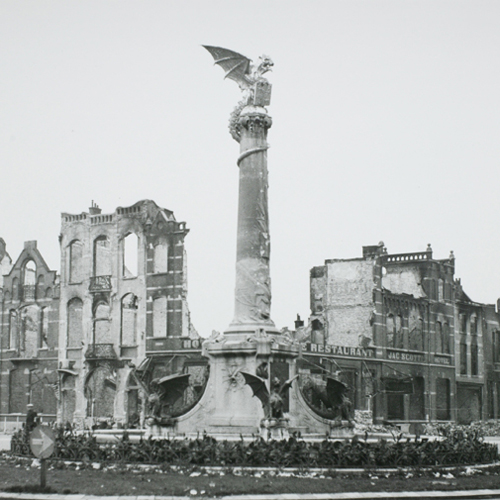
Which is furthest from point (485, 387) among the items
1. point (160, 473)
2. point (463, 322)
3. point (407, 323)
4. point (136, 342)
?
point (160, 473)

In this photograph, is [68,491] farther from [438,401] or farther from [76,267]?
[438,401]

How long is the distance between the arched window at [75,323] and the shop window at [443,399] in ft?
74.0

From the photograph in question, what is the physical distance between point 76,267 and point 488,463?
36773 millimetres

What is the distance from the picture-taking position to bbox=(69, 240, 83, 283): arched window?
52750 mm

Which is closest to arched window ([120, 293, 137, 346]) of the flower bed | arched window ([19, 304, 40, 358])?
arched window ([19, 304, 40, 358])

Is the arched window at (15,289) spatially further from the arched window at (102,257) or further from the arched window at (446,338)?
the arched window at (446,338)

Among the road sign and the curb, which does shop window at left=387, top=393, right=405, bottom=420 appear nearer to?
the curb

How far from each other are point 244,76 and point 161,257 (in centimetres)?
2551

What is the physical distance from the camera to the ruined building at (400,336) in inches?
2035

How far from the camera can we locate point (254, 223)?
82.1 ft

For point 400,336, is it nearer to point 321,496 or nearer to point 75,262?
point 75,262

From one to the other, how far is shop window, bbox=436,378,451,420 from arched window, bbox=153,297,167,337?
18848 mm

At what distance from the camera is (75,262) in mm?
53219

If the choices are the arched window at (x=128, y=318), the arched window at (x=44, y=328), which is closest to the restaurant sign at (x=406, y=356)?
the arched window at (x=128, y=318)
